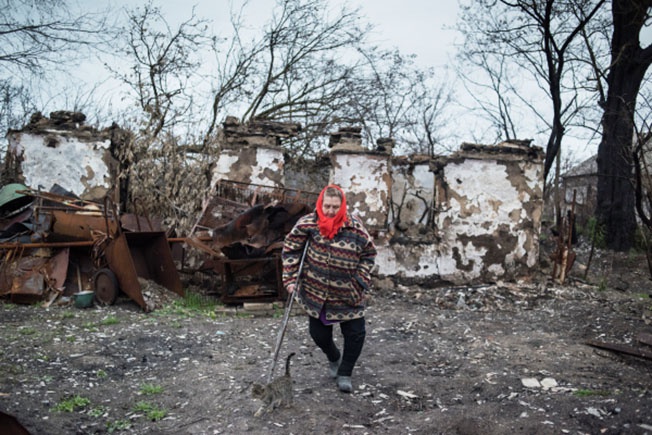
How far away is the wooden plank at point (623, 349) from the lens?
179 inches

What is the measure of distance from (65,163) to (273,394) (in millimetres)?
6381

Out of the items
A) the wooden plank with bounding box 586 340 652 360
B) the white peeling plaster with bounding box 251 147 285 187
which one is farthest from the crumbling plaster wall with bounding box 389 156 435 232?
the wooden plank with bounding box 586 340 652 360

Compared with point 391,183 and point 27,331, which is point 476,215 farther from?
point 27,331

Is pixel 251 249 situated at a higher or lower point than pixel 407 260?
higher

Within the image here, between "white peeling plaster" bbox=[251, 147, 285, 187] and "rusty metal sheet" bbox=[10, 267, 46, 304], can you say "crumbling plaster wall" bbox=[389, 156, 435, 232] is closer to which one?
"white peeling plaster" bbox=[251, 147, 285, 187]

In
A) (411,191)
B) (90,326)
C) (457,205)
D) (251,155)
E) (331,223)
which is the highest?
(251,155)

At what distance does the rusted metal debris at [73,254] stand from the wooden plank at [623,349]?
4930 mm

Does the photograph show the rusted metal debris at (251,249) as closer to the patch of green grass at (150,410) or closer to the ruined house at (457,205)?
the ruined house at (457,205)

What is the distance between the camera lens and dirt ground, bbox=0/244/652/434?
11.1ft

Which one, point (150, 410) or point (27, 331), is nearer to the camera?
point (150, 410)

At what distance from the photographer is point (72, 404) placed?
3.57 m

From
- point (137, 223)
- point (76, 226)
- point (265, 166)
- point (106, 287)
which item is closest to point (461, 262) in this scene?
point (265, 166)

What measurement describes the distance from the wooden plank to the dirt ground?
0.07 meters

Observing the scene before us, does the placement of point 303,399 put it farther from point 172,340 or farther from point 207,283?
point 207,283
